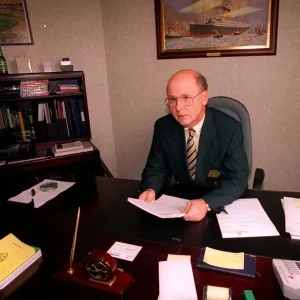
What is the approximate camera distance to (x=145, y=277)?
2.94ft

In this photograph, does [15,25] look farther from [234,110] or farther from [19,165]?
[234,110]

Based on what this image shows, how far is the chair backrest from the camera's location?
1681mm

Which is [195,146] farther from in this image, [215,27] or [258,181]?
[215,27]

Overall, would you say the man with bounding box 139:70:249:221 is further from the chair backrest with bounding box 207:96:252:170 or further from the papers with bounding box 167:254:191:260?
the papers with bounding box 167:254:191:260

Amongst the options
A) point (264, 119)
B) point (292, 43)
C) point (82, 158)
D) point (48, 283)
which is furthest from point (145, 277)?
point (292, 43)

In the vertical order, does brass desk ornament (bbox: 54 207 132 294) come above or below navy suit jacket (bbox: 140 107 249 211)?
below

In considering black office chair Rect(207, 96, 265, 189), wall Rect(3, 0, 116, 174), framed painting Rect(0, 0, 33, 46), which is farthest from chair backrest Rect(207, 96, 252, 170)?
framed painting Rect(0, 0, 33, 46)

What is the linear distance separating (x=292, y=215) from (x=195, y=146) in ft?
2.17

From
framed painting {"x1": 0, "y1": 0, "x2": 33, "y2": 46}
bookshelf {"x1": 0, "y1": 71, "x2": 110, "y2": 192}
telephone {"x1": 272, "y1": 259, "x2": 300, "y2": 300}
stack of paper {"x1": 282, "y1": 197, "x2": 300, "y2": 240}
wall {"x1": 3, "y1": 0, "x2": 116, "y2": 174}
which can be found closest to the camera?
telephone {"x1": 272, "y1": 259, "x2": 300, "y2": 300}

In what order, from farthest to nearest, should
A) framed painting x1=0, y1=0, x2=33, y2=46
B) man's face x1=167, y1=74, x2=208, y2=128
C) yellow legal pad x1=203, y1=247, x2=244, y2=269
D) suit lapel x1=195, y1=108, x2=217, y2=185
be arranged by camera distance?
framed painting x1=0, y1=0, x2=33, y2=46
suit lapel x1=195, y1=108, x2=217, y2=185
man's face x1=167, y1=74, x2=208, y2=128
yellow legal pad x1=203, y1=247, x2=244, y2=269

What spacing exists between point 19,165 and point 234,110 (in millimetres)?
1792

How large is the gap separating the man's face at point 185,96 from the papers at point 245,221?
53 centimetres

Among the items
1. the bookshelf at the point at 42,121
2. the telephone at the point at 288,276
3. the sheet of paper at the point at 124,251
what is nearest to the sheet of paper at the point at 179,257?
the sheet of paper at the point at 124,251

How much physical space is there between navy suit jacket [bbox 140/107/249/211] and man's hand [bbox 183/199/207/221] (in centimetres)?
21
